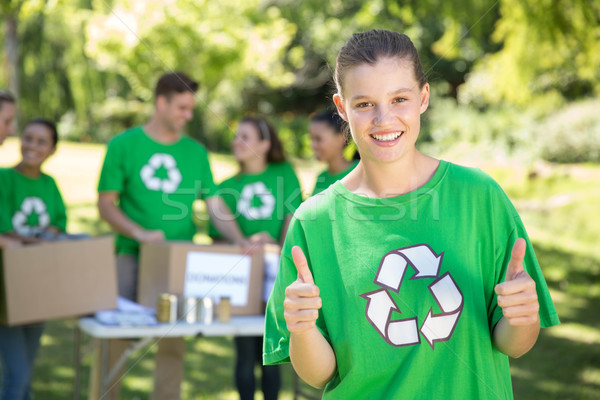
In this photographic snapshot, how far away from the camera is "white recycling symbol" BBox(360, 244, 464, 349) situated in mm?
1452

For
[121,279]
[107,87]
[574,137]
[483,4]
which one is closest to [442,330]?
[121,279]

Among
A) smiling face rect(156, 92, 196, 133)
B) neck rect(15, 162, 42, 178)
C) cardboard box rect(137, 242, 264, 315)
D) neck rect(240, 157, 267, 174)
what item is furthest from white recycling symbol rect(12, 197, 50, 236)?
neck rect(240, 157, 267, 174)

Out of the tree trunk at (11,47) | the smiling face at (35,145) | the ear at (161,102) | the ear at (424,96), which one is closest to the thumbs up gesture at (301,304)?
the ear at (424,96)

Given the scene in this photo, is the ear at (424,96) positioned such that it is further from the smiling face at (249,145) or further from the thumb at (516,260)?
the smiling face at (249,145)

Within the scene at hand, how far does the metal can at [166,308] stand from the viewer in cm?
347

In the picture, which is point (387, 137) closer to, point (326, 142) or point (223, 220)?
point (326, 142)

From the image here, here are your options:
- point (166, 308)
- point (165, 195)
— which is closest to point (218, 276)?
point (166, 308)

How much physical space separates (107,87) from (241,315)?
19948mm

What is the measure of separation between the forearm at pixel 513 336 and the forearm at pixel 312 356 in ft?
1.27

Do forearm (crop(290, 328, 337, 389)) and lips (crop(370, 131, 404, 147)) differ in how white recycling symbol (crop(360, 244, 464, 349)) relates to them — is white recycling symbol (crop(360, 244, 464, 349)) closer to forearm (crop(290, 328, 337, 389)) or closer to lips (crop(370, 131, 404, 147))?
forearm (crop(290, 328, 337, 389))

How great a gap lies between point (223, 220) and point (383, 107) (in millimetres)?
2791

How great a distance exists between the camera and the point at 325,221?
1.55m

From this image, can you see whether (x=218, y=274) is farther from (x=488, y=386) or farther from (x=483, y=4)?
(x=483, y=4)

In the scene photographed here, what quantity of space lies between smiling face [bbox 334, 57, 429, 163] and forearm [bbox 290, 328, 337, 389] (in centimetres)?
46
